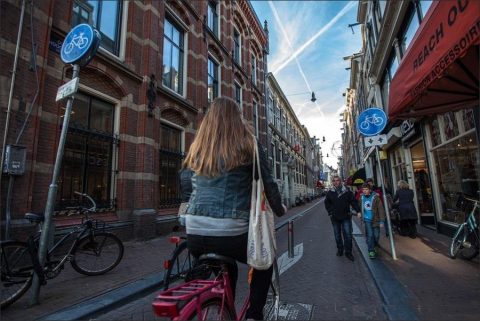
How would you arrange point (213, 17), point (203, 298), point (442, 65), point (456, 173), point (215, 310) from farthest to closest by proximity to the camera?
1. point (213, 17)
2. point (456, 173)
3. point (442, 65)
4. point (215, 310)
5. point (203, 298)

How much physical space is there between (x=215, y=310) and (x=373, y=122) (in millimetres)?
6079

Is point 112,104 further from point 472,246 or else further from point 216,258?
point 472,246

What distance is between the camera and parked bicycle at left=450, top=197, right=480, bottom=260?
18.4 feet

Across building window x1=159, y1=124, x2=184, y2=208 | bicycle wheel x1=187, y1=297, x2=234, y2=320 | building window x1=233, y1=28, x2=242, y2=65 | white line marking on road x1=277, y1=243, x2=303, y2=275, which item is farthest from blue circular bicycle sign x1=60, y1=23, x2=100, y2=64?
building window x1=233, y1=28, x2=242, y2=65

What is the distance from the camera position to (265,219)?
200cm

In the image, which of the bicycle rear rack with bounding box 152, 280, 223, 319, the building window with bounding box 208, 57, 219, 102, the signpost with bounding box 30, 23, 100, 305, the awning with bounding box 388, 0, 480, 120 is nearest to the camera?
the bicycle rear rack with bounding box 152, 280, 223, 319

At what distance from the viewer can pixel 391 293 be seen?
13.5 feet

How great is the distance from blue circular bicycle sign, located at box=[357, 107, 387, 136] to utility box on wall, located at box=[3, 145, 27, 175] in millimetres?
7081

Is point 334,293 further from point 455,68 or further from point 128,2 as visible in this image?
Result: point 128,2

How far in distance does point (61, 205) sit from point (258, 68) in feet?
70.4

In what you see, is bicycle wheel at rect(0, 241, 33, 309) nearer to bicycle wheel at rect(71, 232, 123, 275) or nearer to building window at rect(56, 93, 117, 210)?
bicycle wheel at rect(71, 232, 123, 275)

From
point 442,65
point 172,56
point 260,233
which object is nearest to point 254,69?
point 172,56

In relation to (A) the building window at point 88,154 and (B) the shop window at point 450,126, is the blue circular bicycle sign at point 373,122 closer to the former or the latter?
(B) the shop window at point 450,126

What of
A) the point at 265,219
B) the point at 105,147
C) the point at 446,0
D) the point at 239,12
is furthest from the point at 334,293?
the point at 239,12
